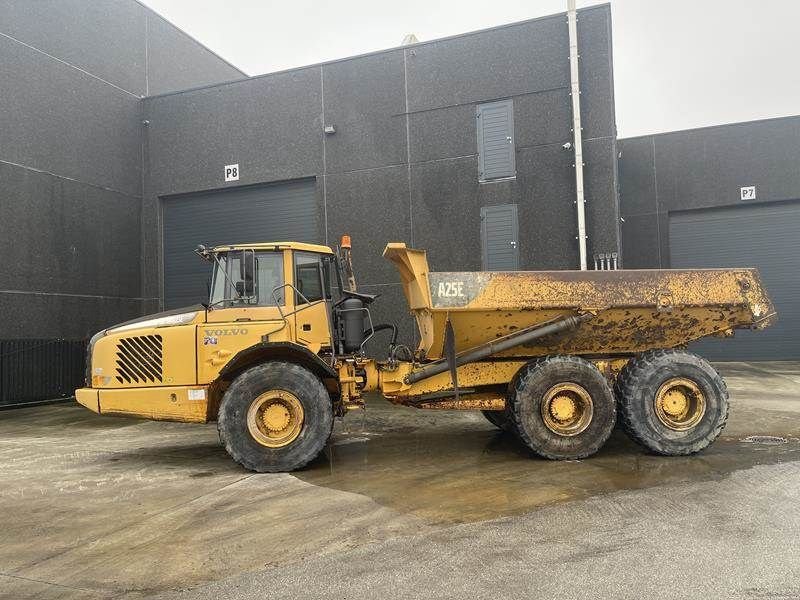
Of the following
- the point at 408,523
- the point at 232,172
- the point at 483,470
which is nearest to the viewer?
the point at 408,523

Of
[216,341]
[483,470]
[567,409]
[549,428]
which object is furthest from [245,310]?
[567,409]

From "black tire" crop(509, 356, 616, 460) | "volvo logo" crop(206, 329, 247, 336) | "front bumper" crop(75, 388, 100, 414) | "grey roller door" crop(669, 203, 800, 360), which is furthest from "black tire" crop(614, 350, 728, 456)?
"grey roller door" crop(669, 203, 800, 360)

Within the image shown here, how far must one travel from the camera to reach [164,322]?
6625 mm

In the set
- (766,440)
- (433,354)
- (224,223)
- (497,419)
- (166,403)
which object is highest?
(224,223)

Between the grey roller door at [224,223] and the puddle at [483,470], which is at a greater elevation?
the grey roller door at [224,223]

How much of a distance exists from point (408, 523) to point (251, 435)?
2.41 meters

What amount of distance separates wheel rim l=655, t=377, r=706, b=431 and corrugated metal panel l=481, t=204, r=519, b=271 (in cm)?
590

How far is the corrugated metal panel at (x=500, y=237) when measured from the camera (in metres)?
12.3

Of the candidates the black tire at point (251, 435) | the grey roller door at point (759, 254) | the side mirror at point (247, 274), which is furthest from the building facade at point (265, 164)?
the grey roller door at point (759, 254)

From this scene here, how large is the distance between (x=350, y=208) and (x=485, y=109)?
150 inches

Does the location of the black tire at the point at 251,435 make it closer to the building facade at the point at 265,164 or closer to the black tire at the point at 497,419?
the black tire at the point at 497,419

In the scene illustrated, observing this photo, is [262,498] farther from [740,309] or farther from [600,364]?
[740,309]

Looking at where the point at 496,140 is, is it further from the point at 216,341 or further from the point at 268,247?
the point at 216,341

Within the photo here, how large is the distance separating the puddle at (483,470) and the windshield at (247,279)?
2.05 m
